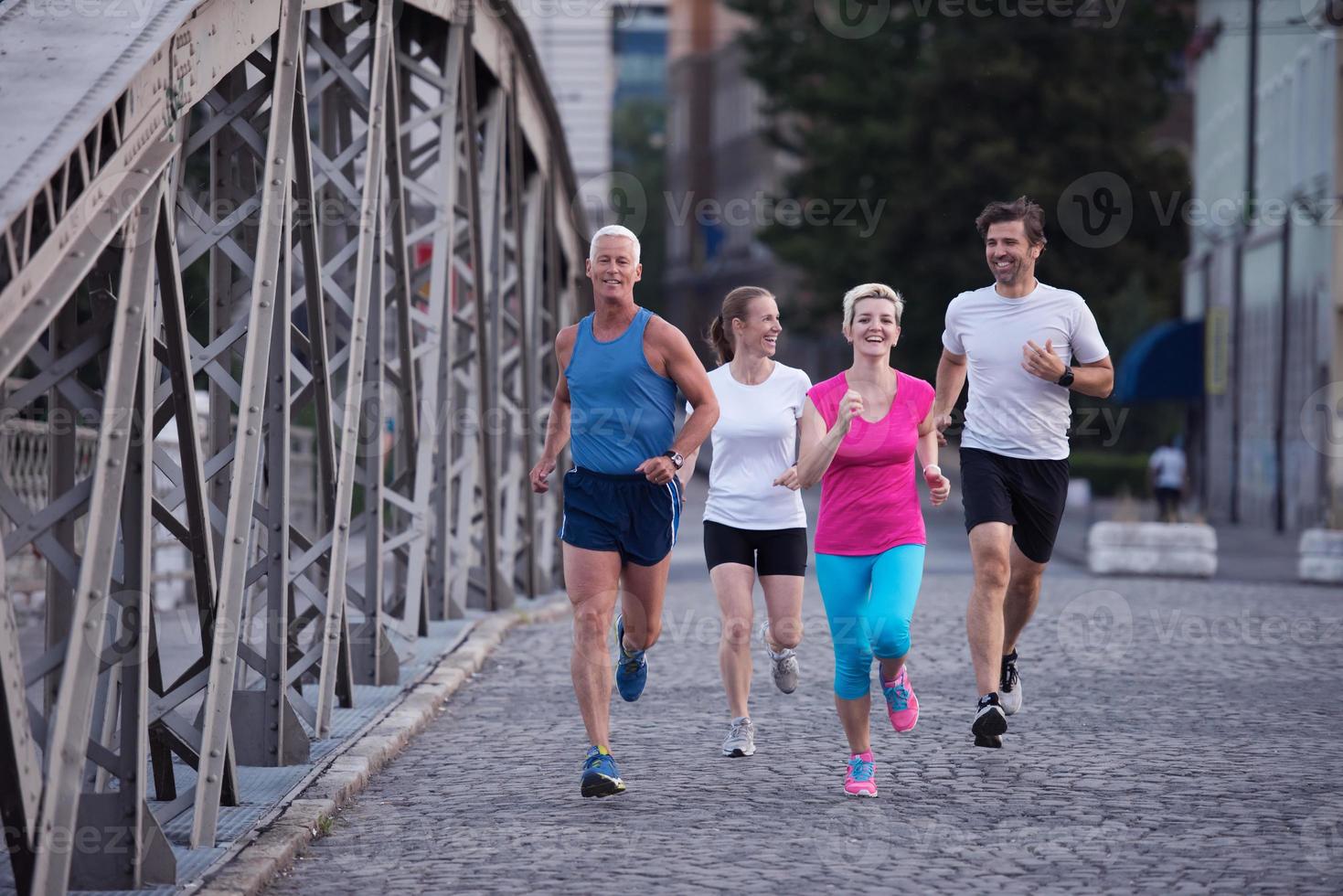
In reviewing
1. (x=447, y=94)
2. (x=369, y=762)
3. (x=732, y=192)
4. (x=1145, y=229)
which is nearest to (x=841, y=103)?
(x=1145, y=229)

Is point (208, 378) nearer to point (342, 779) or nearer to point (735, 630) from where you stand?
point (342, 779)

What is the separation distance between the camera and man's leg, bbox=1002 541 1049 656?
9.43 metres

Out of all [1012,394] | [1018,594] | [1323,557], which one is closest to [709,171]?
[1323,557]

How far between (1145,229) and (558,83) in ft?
60.8

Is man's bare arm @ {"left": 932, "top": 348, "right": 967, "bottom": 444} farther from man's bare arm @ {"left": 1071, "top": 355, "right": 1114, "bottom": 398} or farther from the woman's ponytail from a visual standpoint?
the woman's ponytail

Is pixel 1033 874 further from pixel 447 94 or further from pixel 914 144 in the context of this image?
pixel 914 144

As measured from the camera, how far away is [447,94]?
1293cm

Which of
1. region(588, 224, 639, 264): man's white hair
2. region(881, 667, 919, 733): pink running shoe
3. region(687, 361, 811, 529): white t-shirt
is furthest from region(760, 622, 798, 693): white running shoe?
region(588, 224, 639, 264): man's white hair

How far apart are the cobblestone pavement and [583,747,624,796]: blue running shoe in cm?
7

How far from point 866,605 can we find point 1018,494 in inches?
55.5

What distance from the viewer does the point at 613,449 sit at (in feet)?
25.8

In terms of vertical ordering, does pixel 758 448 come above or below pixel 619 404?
below

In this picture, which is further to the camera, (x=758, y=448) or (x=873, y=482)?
(x=758, y=448)

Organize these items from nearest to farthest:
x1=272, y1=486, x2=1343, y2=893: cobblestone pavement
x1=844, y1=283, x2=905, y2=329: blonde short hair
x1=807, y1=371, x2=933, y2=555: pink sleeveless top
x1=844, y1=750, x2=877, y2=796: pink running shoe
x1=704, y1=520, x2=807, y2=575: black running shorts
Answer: x1=272, y1=486, x2=1343, y2=893: cobblestone pavement
x1=844, y1=750, x2=877, y2=796: pink running shoe
x1=807, y1=371, x2=933, y2=555: pink sleeveless top
x1=844, y1=283, x2=905, y2=329: blonde short hair
x1=704, y1=520, x2=807, y2=575: black running shorts
